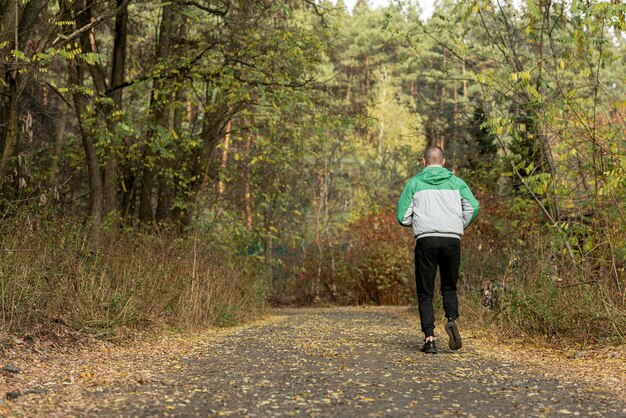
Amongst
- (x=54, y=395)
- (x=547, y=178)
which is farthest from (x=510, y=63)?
(x=54, y=395)

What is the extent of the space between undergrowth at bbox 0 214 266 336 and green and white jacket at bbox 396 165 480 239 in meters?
3.15

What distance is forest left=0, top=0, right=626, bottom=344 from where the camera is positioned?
787 cm

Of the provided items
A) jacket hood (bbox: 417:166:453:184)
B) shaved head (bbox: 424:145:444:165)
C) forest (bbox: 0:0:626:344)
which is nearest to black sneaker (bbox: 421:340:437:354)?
forest (bbox: 0:0:626:344)

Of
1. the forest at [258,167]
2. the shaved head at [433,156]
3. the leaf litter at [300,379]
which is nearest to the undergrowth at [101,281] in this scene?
the forest at [258,167]

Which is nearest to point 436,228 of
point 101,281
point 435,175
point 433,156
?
point 435,175

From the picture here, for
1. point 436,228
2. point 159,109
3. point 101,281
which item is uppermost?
point 159,109

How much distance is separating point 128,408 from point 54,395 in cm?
71

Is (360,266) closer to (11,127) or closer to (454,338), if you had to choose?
(11,127)

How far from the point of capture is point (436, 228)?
742 centimetres

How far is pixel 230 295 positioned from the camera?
1228cm

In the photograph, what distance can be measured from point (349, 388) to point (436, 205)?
2847 mm

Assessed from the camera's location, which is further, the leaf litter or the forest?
the forest

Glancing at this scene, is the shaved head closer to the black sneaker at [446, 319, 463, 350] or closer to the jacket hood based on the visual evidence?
the jacket hood

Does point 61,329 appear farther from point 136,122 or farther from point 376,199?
point 376,199
